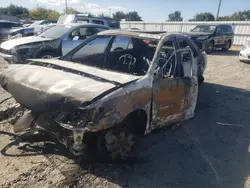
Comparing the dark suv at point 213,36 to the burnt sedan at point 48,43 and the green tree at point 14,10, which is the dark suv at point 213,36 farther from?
the green tree at point 14,10

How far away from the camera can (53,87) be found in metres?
3.05

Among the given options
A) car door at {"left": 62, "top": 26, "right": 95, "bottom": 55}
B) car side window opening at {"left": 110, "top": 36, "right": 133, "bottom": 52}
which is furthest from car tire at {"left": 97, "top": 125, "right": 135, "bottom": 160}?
car door at {"left": 62, "top": 26, "right": 95, "bottom": 55}

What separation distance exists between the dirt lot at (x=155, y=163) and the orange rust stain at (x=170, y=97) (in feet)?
1.69

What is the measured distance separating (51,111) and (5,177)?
98cm

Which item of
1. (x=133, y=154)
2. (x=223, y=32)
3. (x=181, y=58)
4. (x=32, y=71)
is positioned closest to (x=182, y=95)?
(x=181, y=58)

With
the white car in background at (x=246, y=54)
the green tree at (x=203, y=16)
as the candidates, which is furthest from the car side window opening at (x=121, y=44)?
the green tree at (x=203, y=16)

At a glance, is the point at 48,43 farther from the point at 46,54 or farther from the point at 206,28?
the point at 206,28

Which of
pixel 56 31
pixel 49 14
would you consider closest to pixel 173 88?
pixel 56 31

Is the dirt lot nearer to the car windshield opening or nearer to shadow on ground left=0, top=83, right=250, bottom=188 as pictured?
shadow on ground left=0, top=83, right=250, bottom=188

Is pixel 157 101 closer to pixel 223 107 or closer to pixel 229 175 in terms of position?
pixel 229 175

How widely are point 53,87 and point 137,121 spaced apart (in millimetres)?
1351

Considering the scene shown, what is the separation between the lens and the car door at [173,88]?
3.72m

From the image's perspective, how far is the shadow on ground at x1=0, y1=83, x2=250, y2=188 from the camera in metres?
3.12

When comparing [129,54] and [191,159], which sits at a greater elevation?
[129,54]
